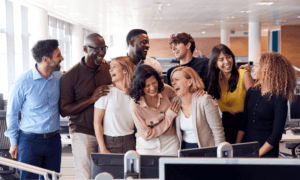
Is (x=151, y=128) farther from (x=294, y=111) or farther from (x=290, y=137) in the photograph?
(x=294, y=111)

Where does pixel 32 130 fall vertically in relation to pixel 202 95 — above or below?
below

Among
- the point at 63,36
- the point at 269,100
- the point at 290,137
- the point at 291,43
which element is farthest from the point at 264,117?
the point at 291,43

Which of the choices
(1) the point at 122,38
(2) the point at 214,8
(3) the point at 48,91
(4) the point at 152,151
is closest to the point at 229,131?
(4) the point at 152,151

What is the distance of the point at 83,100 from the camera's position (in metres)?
2.38

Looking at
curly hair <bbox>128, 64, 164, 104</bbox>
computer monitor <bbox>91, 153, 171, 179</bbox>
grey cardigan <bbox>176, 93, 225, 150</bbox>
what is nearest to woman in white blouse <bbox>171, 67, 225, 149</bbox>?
grey cardigan <bbox>176, 93, 225, 150</bbox>

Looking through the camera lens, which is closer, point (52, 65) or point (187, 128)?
point (187, 128)

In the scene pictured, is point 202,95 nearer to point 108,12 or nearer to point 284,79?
point 284,79

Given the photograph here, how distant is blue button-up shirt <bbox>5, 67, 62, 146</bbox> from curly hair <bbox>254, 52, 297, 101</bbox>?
5.37 ft

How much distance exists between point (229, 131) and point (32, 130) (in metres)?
1.62

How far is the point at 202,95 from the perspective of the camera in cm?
212

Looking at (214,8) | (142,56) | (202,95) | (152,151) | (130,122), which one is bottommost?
(152,151)

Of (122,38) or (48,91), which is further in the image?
(122,38)

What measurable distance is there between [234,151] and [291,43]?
17.8 m

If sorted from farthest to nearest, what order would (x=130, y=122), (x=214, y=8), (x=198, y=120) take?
(x=214, y=8), (x=130, y=122), (x=198, y=120)
